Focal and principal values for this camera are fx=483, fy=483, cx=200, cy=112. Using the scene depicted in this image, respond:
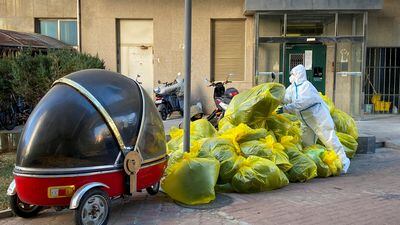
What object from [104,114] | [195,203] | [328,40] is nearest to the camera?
[104,114]

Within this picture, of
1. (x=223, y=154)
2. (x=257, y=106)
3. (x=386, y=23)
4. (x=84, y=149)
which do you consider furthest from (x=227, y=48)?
(x=84, y=149)

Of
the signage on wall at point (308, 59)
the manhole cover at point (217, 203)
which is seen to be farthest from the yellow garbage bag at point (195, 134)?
the signage on wall at point (308, 59)

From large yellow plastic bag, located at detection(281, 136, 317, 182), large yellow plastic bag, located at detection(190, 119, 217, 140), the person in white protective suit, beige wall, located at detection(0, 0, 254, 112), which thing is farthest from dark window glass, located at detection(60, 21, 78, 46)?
large yellow plastic bag, located at detection(281, 136, 317, 182)

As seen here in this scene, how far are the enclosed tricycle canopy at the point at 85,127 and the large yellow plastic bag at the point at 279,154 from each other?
2.09 m

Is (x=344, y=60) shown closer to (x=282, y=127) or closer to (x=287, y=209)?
(x=282, y=127)

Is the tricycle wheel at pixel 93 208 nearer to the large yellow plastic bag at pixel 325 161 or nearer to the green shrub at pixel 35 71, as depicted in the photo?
the large yellow plastic bag at pixel 325 161

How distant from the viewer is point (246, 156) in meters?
6.59

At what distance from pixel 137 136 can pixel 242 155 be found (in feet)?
6.58

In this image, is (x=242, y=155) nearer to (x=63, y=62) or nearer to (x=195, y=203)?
(x=195, y=203)

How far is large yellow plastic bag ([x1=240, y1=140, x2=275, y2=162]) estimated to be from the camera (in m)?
6.58

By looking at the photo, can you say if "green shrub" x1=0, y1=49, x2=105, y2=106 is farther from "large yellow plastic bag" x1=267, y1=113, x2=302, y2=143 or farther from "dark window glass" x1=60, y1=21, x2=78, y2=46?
"dark window glass" x1=60, y1=21, x2=78, y2=46

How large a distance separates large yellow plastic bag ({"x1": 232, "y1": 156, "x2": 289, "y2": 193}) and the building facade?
773cm

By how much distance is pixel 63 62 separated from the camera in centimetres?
914

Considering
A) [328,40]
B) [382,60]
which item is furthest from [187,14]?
[382,60]
